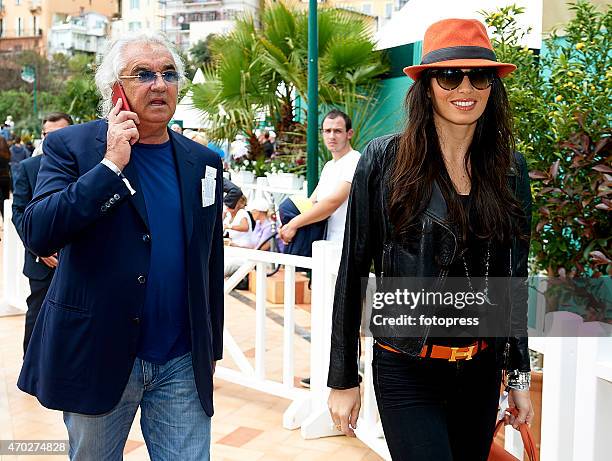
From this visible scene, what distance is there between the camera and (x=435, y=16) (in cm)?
820

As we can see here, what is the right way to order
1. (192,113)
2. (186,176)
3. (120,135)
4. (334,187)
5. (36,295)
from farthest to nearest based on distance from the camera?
(192,113) → (334,187) → (36,295) → (186,176) → (120,135)

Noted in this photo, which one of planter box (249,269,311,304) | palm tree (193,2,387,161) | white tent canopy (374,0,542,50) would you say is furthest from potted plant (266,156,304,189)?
planter box (249,269,311,304)

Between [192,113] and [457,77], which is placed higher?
[192,113]

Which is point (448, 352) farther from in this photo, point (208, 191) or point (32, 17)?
point (32, 17)

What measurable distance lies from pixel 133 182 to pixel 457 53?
3.24 ft

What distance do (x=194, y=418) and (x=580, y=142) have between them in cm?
226

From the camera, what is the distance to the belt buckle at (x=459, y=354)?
211 cm

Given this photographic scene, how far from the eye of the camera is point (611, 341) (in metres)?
2.50

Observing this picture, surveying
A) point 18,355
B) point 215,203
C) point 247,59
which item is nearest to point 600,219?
point 215,203

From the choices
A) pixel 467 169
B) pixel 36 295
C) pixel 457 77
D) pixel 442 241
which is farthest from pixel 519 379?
pixel 36 295

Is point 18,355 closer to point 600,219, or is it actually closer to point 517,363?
point 600,219

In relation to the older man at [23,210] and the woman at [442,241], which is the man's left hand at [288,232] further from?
the woman at [442,241]

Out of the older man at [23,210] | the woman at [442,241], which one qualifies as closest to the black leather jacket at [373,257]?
the woman at [442,241]

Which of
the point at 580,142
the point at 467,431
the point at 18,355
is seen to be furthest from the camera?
the point at 18,355
